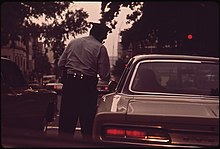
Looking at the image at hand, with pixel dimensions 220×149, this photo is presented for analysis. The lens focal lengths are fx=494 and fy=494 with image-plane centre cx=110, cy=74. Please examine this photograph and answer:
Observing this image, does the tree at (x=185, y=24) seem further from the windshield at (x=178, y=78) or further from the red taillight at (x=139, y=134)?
the red taillight at (x=139, y=134)

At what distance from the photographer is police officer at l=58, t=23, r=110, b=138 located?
5.73 metres

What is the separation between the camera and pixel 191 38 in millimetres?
17328

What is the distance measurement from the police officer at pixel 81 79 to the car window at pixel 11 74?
0.56 metres

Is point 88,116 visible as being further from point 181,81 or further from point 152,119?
point 152,119

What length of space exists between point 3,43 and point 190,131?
2575 millimetres

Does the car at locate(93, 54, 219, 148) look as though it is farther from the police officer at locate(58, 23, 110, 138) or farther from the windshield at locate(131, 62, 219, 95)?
the police officer at locate(58, 23, 110, 138)

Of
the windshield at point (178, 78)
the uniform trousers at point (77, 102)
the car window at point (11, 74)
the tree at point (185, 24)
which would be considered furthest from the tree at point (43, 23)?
the tree at point (185, 24)

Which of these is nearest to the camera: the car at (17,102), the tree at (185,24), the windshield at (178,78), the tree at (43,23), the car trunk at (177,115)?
the car trunk at (177,115)

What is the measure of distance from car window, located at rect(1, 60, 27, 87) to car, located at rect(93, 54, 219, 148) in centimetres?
104

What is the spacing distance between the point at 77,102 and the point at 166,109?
220 cm

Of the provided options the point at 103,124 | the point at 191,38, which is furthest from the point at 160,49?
the point at 103,124

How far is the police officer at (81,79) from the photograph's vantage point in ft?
18.8

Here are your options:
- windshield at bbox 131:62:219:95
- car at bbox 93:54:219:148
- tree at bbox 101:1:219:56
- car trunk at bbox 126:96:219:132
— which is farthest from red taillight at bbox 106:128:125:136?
tree at bbox 101:1:219:56

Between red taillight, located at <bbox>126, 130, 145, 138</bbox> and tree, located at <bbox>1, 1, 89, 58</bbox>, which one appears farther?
tree, located at <bbox>1, 1, 89, 58</bbox>
